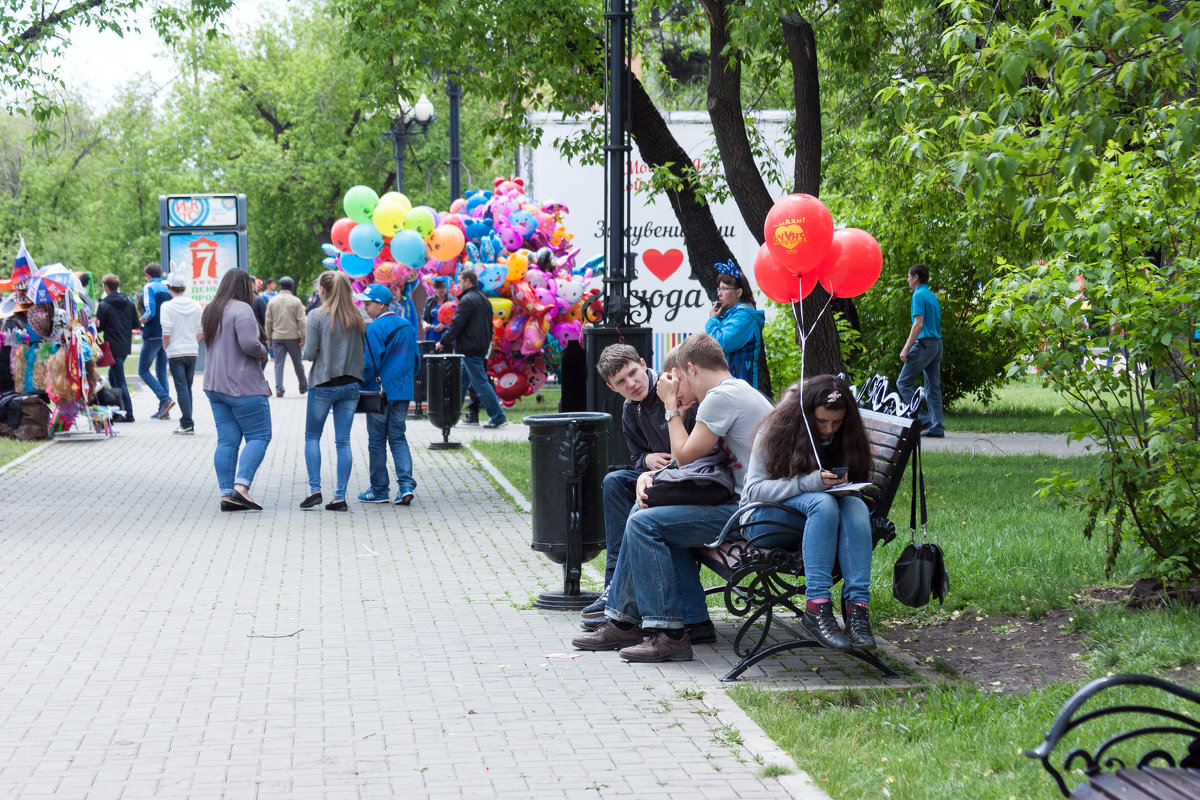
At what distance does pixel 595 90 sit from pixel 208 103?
35524 mm

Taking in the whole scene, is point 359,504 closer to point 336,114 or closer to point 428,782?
point 428,782

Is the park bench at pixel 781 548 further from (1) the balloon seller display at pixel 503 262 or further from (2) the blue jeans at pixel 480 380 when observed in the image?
(1) the balloon seller display at pixel 503 262

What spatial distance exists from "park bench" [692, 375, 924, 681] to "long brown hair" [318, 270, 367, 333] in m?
5.25

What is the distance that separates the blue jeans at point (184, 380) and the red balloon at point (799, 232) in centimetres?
1101

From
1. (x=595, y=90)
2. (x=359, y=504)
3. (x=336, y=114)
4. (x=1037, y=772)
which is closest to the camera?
(x=1037, y=772)

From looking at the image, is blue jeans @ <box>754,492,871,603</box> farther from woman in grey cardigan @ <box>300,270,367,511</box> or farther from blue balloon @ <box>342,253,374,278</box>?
blue balloon @ <box>342,253,374,278</box>

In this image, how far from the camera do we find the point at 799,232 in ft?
24.3

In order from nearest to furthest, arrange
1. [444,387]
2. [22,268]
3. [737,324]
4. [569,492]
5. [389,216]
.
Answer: [569,492] → [737,324] → [444,387] → [22,268] → [389,216]

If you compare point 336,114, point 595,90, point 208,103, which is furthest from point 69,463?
point 208,103

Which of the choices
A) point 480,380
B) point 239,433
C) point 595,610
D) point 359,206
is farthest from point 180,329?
point 595,610

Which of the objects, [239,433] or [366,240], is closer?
[239,433]

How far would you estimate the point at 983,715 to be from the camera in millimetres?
5152

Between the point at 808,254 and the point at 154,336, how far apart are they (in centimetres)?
1388

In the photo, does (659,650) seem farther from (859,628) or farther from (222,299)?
(222,299)
